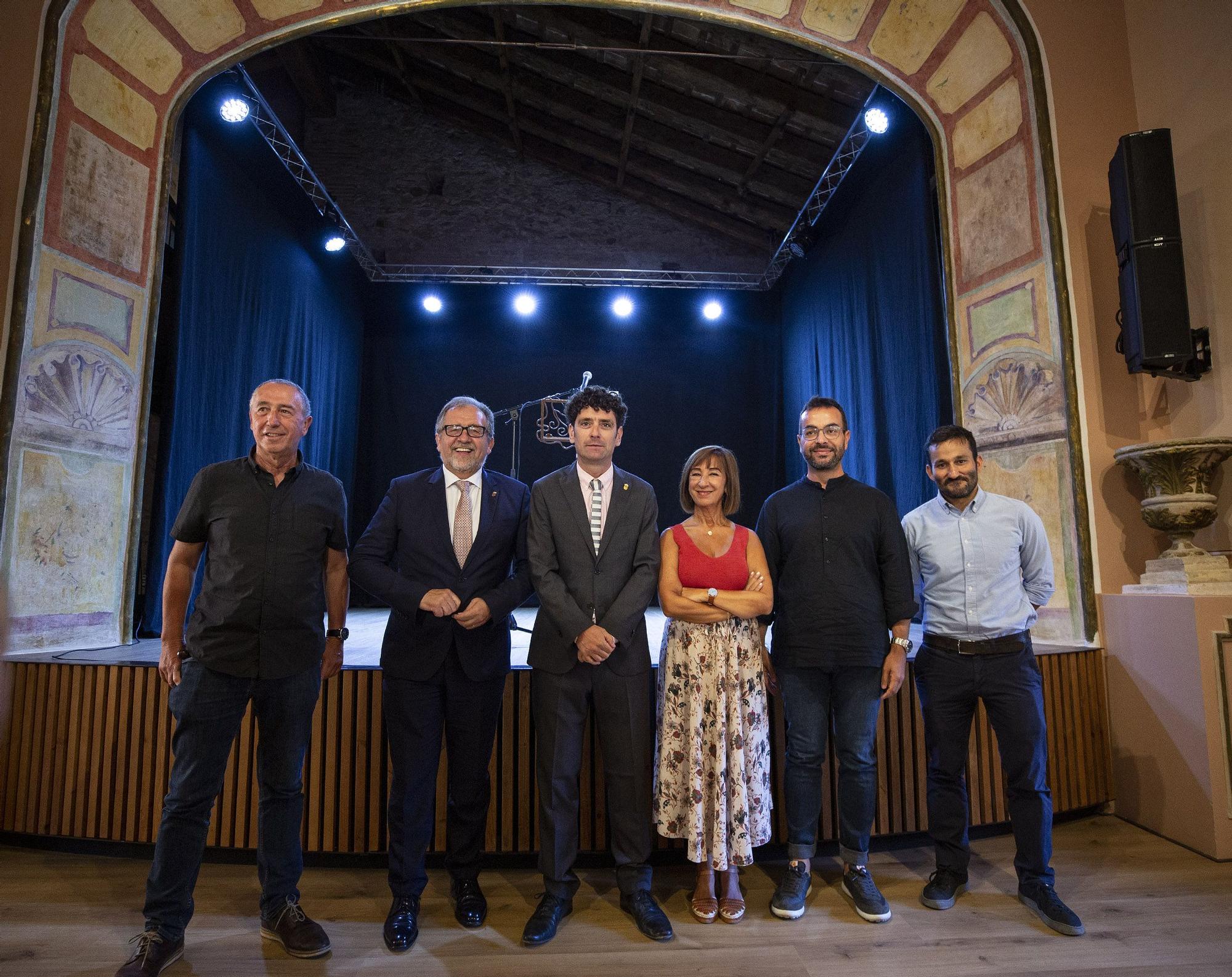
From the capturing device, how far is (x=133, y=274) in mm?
3578

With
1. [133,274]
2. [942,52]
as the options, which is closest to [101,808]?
[133,274]

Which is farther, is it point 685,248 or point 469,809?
point 685,248

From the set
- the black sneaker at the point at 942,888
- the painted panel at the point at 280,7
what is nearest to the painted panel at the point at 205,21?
the painted panel at the point at 280,7

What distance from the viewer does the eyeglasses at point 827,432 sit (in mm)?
2234

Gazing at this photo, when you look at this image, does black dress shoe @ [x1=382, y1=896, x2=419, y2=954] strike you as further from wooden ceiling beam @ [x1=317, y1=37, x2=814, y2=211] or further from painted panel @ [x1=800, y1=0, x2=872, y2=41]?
wooden ceiling beam @ [x1=317, y1=37, x2=814, y2=211]

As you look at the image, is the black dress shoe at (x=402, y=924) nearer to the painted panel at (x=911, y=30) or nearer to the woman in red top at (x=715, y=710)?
the woman in red top at (x=715, y=710)

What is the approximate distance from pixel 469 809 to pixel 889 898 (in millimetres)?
1346

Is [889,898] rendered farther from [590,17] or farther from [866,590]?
[590,17]

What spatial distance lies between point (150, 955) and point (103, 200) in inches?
130

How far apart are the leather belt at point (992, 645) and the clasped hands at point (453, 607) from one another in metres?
1.44

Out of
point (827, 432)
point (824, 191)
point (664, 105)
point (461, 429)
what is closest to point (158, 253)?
point (461, 429)

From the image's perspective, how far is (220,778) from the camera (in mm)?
1902

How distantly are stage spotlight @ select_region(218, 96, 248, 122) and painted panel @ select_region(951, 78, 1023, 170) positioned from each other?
15.6 ft

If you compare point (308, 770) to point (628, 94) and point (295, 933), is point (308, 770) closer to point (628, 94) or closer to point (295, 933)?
point (295, 933)
